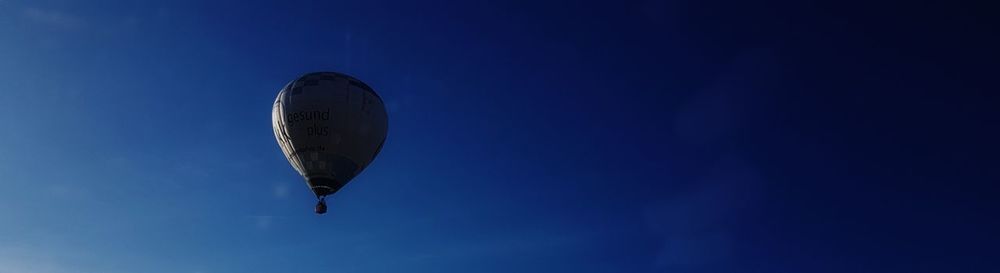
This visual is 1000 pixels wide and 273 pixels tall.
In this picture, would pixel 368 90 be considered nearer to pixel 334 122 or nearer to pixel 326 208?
pixel 334 122

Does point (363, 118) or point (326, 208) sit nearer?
point (326, 208)

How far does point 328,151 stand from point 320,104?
2675 mm

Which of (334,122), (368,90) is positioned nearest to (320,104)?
(334,122)

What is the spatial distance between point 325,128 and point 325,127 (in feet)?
0.21

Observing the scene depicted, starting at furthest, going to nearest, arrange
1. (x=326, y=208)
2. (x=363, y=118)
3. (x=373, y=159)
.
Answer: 1. (x=373, y=159)
2. (x=363, y=118)
3. (x=326, y=208)

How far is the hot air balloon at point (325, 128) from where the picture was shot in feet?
121

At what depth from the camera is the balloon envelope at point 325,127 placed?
3688cm

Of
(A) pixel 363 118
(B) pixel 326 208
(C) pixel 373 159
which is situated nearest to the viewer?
(B) pixel 326 208

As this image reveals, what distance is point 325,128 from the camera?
36.8m

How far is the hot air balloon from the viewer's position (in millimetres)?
36875

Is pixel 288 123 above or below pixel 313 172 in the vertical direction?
above

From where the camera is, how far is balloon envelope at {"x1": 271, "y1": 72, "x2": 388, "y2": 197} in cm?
3688

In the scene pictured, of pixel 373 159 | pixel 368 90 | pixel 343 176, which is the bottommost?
pixel 343 176

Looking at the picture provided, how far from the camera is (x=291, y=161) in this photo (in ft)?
126
